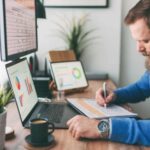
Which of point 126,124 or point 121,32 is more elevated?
point 121,32

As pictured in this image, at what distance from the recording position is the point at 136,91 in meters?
1.94

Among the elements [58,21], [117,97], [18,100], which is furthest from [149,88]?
[58,21]

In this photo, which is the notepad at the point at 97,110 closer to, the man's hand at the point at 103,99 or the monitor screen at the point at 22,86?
the man's hand at the point at 103,99

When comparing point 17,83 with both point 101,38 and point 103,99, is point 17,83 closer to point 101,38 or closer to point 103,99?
point 103,99

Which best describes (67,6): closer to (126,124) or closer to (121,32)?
(121,32)

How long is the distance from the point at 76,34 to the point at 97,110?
1.37 m

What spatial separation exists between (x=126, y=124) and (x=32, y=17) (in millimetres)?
999

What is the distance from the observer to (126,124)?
1.19m

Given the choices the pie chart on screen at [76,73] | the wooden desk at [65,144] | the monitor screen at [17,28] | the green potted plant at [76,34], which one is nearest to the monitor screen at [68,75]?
the pie chart on screen at [76,73]

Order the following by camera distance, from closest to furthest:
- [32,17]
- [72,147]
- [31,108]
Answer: [72,147] → [31,108] → [32,17]

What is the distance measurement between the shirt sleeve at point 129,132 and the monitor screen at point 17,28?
536mm

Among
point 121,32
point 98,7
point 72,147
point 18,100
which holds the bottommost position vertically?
point 72,147

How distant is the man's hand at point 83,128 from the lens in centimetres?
118

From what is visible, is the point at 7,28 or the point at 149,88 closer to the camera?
the point at 7,28
